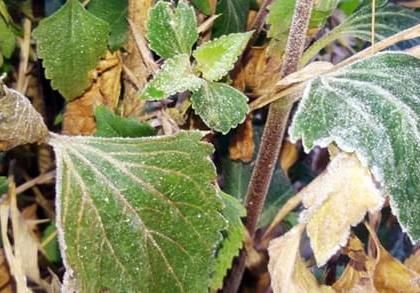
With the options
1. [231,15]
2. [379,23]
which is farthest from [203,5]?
[379,23]

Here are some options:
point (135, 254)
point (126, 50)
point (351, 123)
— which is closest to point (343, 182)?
point (351, 123)

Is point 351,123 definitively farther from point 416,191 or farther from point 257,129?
point 257,129

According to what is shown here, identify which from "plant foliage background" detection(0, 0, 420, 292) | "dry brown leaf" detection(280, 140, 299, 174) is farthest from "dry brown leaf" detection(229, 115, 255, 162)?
"dry brown leaf" detection(280, 140, 299, 174)

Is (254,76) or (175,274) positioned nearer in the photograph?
(175,274)

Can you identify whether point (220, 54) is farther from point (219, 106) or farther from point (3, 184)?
Result: point (3, 184)

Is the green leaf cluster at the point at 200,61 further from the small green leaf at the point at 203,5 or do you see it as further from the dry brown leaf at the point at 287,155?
the dry brown leaf at the point at 287,155

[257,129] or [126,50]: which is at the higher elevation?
[126,50]
